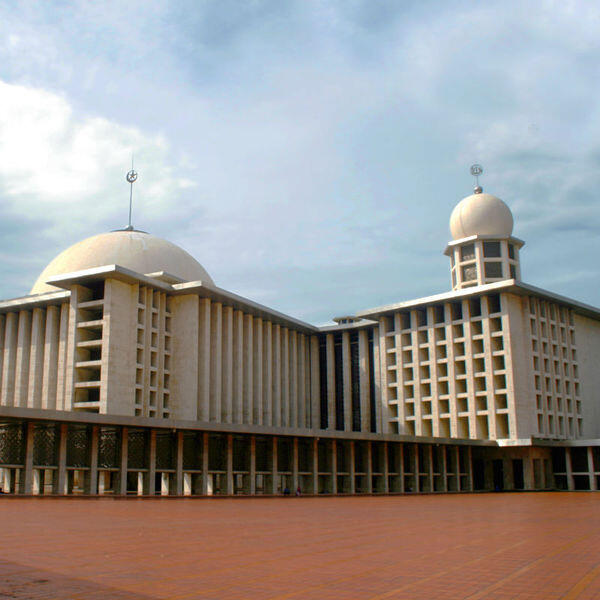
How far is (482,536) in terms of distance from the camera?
38.4 feet

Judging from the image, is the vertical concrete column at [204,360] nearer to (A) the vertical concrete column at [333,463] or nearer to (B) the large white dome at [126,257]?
(B) the large white dome at [126,257]

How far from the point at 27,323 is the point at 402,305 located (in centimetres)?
2820

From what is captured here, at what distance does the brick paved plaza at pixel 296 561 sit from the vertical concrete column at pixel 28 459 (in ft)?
56.8

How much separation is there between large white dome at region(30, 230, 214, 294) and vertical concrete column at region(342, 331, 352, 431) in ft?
43.5

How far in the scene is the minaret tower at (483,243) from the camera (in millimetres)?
59656

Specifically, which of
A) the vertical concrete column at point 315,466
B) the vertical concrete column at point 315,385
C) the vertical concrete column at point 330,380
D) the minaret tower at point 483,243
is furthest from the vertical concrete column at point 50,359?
the minaret tower at point 483,243

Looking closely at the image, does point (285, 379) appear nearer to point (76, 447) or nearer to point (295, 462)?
point (295, 462)

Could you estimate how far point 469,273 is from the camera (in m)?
60.6

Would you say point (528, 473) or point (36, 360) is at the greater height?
point (36, 360)

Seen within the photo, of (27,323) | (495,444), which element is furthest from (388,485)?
(27,323)

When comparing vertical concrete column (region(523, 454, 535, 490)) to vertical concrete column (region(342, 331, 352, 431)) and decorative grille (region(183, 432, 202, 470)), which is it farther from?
decorative grille (region(183, 432, 202, 470))

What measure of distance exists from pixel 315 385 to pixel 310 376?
0.88 meters

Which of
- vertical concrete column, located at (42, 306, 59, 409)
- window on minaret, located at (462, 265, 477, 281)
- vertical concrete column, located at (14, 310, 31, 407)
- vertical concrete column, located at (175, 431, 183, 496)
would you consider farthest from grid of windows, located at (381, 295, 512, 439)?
vertical concrete column, located at (14, 310, 31, 407)

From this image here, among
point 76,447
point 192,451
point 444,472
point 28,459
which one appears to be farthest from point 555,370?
point 28,459
